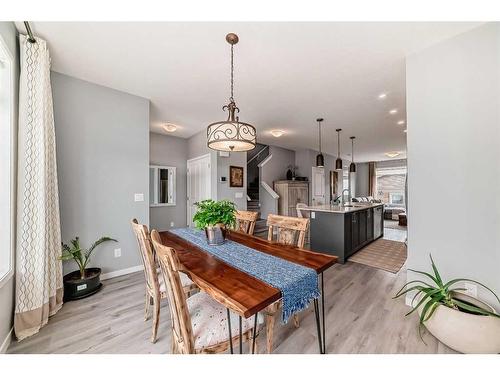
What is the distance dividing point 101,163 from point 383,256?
4.83 meters

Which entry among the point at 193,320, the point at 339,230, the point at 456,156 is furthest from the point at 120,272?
the point at 456,156

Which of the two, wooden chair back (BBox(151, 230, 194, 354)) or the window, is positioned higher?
the window

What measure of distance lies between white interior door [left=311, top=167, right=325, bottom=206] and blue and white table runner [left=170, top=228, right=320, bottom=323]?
19.4 feet

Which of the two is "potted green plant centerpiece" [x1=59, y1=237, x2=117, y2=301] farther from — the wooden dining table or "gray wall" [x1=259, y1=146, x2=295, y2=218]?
"gray wall" [x1=259, y1=146, x2=295, y2=218]

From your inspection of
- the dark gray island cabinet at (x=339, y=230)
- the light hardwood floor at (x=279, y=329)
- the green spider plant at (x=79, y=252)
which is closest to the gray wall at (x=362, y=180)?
the dark gray island cabinet at (x=339, y=230)

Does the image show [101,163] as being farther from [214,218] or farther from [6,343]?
[214,218]

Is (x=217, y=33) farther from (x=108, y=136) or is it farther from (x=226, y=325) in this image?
(x=226, y=325)

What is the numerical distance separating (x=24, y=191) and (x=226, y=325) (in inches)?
80.3

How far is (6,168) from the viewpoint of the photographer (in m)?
1.62

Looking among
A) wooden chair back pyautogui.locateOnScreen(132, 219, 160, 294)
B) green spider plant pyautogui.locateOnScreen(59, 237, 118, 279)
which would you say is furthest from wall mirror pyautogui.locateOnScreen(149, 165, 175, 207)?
wooden chair back pyautogui.locateOnScreen(132, 219, 160, 294)

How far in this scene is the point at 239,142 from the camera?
5.54 feet

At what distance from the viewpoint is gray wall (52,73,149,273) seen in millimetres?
2396

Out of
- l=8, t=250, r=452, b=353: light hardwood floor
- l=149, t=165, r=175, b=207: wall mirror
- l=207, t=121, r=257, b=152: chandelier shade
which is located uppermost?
l=207, t=121, r=257, b=152: chandelier shade
